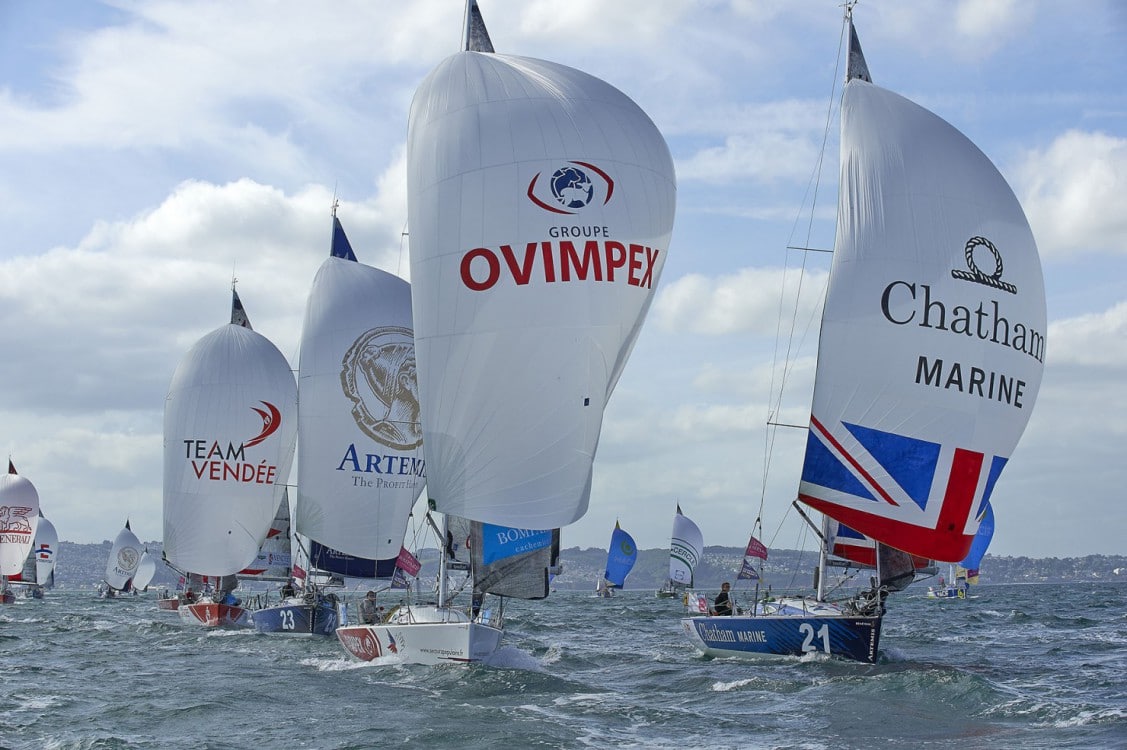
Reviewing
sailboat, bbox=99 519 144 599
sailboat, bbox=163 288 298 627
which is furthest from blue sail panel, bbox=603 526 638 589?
sailboat, bbox=163 288 298 627

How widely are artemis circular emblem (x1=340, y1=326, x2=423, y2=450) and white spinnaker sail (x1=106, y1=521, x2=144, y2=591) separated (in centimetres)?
5965

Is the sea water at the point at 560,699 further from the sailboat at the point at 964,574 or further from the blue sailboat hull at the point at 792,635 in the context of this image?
the sailboat at the point at 964,574

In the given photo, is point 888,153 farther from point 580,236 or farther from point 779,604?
point 779,604

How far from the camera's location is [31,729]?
17.6 meters

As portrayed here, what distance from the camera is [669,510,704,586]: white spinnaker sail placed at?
74500mm

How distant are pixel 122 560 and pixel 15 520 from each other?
21.8m

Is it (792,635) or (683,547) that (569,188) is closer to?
(792,635)

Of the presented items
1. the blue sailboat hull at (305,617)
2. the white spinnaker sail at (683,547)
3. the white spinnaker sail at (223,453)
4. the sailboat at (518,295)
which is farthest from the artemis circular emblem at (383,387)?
the white spinnaker sail at (683,547)

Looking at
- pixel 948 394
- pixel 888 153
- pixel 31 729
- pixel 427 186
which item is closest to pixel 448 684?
pixel 31 729

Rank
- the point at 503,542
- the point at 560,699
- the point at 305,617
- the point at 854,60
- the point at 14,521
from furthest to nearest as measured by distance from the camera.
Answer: the point at 14,521 → the point at 305,617 → the point at 854,60 → the point at 503,542 → the point at 560,699

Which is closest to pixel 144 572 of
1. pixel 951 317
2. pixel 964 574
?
pixel 964 574

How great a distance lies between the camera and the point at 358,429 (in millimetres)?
30656

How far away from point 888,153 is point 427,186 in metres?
8.40

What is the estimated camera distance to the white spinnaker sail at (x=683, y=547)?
74500 millimetres
